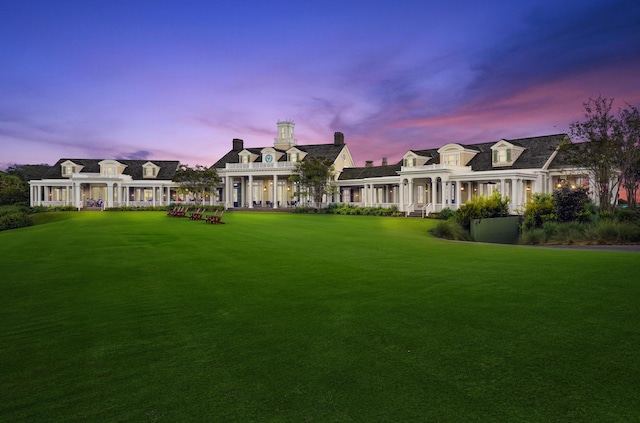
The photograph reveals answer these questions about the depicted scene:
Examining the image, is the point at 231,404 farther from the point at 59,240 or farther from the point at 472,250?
the point at 59,240

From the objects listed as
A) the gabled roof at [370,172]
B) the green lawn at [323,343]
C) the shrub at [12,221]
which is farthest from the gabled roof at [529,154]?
the shrub at [12,221]

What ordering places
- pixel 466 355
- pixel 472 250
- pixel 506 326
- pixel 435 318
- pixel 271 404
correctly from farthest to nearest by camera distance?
pixel 472 250 < pixel 435 318 < pixel 506 326 < pixel 466 355 < pixel 271 404

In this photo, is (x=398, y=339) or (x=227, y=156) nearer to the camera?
(x=398, y=339)

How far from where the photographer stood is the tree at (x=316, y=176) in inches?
1825

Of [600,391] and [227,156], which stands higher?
[227,156]

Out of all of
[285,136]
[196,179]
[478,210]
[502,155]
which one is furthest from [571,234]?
[285,136]

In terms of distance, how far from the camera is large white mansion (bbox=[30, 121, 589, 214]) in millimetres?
37938

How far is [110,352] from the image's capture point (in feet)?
17.3

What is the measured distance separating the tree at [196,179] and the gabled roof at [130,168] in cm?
1066

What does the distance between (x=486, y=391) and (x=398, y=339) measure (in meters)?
1.49

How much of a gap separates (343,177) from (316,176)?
8059 mm

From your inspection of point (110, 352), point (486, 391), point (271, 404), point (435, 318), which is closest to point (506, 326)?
point (435, 318)

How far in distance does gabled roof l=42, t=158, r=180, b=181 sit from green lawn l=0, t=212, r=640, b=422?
53.1 m

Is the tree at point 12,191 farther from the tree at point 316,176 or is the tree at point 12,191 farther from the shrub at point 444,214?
the shrub at point 444,214
